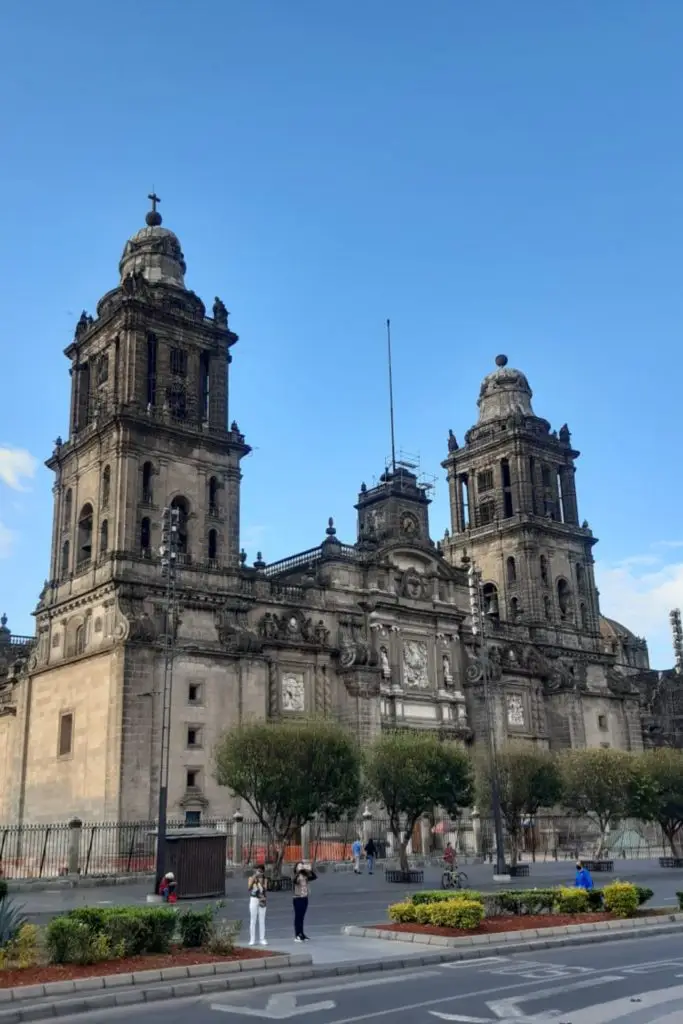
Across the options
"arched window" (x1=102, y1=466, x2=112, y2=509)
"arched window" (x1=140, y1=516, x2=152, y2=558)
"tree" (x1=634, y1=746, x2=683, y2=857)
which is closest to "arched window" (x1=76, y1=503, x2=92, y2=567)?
"arched window" (x1=102, y1=466, x2=112, y2=509)

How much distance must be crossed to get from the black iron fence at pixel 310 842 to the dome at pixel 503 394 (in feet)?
93.4

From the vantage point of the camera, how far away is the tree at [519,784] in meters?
45.3

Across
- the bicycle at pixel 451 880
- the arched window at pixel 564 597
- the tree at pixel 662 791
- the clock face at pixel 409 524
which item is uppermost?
the clock face at pixel 409 524

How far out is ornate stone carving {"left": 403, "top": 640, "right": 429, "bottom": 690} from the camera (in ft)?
189

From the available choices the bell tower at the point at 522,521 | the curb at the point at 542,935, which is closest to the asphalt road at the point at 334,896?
the curb at the point at 542,935

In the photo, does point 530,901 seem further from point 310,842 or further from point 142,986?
point 310,842

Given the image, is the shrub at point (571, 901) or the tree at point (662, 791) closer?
the shrub at point (571, 901)

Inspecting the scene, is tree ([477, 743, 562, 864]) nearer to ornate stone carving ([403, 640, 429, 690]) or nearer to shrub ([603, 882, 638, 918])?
ornate stone carving ([403, 640, 429, 690])

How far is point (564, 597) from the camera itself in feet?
231

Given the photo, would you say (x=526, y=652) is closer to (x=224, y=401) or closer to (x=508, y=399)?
(x=508, y=399)

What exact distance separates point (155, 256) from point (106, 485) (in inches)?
551

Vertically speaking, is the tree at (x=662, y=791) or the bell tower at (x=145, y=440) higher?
the bell tower at (x=145, y=440)

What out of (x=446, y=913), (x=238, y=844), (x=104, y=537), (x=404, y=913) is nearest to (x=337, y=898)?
(x=404, y=913)

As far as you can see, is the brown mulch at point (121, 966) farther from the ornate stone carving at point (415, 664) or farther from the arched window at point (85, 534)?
the ornate stone carving at point (415, 664)
